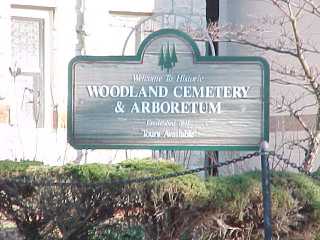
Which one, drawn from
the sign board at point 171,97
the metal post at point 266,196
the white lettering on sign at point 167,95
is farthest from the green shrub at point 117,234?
the white lettering on sign at point 167,95

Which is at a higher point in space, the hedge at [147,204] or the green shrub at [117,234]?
the hedge at [147,204]

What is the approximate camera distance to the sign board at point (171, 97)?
8.04 m

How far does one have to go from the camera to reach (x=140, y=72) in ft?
26.5

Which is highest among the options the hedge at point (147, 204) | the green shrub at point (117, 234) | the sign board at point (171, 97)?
the sign board at point (171, 97)

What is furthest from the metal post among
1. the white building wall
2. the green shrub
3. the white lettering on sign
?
the white building wall

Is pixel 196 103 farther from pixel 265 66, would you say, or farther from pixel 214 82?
pixel 265 66

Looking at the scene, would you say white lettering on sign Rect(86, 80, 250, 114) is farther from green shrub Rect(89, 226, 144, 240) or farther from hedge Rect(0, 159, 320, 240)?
green shrub Rect(89, 226, 144, 240)

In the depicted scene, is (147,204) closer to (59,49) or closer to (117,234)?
(117,234)

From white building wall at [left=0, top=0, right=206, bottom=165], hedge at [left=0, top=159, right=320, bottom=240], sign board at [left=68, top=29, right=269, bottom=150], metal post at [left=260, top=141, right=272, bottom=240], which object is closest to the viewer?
metal post at [left=260, top=141, right=272, bottom=240]

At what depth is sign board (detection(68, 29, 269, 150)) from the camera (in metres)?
8.04

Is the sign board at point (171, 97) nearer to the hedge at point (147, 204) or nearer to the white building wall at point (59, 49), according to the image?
the hedge at point (147, 204)

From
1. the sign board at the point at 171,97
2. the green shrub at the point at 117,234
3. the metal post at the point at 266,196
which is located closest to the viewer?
the metal post at the point at 266,196

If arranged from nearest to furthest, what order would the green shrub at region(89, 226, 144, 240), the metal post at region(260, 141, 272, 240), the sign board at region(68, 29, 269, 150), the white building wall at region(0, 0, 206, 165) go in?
1. the metal post at region(260, 141, 272, 240)
2. the green shrub at region(89, 226, 144, 240)
3. the sign board at region(68, 29, 269, 150)
4. the white building wall at region(0, 0, 206, 165)

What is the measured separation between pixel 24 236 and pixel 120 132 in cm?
153
